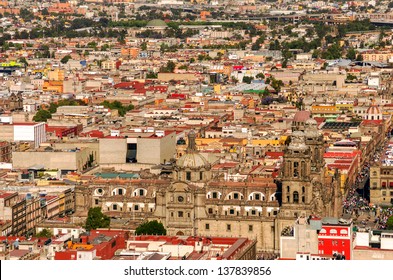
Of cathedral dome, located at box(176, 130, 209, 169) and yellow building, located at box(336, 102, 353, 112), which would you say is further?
yellow building, located at box(336, 102, 353, 112)

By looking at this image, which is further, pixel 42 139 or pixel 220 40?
pixel 220 40

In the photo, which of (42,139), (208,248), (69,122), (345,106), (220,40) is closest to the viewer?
(208,248)

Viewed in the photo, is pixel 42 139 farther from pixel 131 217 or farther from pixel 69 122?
pixel 131 217

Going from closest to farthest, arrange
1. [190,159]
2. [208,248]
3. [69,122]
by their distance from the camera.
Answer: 1. [208,248]
2. [190,159]
3. [69,122]

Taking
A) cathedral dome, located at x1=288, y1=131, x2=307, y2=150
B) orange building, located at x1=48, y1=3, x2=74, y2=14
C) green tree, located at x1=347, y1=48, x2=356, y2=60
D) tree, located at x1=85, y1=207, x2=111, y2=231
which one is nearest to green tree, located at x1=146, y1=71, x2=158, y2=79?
green tree, located at x1=347, y1=48, x2=356, y2=60

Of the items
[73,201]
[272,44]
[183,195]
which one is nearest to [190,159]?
[183,195]

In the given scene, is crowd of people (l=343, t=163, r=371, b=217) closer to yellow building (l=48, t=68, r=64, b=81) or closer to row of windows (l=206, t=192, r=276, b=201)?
row of windows (l=206, t=192, r=276, b=201)

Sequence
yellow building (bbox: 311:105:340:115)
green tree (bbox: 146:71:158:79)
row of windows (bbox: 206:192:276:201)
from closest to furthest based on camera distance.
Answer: row of windows (bbox: 206:192:276:201) < yellow building (bbox: 311:105:340:115) < green tree (bbox: 146:71:158:79)
